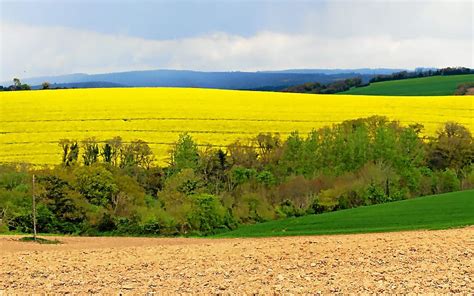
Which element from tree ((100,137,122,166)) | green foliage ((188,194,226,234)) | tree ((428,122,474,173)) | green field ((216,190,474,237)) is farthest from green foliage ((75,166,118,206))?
tree ((428,122,474,173))

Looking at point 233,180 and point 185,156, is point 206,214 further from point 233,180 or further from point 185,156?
point 185,156

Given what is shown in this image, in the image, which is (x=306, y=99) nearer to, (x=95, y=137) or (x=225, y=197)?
(x=95, y=137)

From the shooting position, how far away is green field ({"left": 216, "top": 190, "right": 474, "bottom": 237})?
2986cm

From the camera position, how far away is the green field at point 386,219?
2986 cm

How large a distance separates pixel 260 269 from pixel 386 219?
1766cm

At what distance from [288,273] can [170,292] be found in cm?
321

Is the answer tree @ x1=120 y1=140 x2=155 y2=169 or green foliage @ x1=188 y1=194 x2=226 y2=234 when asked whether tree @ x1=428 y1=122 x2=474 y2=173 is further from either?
tree @ x1=120 y1=140 x2=155 y2=169

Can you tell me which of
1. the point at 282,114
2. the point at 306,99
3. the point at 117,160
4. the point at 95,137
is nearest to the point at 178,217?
the point at 117,160

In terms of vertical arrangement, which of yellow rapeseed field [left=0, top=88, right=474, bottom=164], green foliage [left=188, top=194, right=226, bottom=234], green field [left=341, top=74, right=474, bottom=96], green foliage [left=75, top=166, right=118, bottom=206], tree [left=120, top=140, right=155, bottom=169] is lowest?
green foliage [left=188, top=194, right=226, bottom=234]

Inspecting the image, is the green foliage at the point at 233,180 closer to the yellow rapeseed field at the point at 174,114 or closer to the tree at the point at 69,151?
the tree at the point at 69,151

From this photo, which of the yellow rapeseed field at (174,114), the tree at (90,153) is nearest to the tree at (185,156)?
the yellow rapeseed field at (174,114)

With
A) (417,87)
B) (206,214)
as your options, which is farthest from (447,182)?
(417,87)

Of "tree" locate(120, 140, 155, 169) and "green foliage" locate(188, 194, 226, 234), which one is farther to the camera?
"tree" locate(120, 140, 155, 169)

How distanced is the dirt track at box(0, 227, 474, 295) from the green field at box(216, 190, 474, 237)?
28.3 feet
